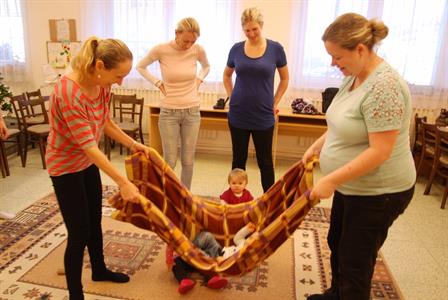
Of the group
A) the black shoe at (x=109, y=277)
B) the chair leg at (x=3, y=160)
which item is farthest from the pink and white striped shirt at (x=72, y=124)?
the chair leg at (x=3, y=160)

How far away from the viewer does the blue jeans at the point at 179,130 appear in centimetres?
275

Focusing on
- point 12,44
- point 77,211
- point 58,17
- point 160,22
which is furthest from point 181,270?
point 12,44

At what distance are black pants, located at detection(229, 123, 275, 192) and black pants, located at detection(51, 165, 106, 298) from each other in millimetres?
1207

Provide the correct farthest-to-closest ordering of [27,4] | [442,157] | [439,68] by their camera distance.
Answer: [27,4] < [439,68] < [442,157]

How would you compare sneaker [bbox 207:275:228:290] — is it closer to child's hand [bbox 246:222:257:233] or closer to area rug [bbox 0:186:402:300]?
area rug [bbox 0:186:402:300]

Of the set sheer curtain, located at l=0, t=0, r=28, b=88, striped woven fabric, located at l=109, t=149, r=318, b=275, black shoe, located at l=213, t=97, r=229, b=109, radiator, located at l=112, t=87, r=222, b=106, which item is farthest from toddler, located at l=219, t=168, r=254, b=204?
sheer curtain, located at l=0, t=0, r=28, b=88

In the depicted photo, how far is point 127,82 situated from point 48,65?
1.11 metres

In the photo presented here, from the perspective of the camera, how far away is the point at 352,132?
1.30 metres

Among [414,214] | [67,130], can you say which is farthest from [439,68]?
[67,130]

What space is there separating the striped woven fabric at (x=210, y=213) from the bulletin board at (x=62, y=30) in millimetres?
3519

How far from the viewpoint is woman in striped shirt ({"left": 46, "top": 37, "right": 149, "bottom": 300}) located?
4.79 ft

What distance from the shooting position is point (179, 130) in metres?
2.84

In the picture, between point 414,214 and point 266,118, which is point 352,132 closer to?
point 266,118

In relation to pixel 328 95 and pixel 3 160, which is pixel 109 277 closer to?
pixel 3 160
